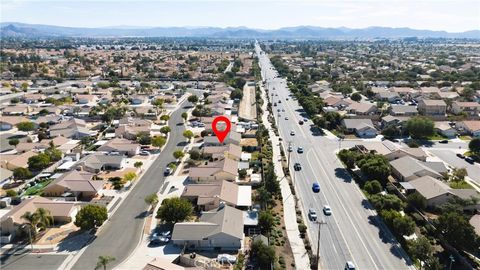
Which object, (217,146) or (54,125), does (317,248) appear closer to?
(217,146)

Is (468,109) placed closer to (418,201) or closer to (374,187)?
(374,187)

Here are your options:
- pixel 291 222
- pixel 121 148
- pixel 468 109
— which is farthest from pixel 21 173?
pixel 468 109

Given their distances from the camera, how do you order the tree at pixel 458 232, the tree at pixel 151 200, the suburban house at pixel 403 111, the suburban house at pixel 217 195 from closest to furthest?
the tree at pixel 458 232 < the tree at pixel 151 200 < the suburban house at pixel 217 195 < the suburban house at pixel 403 111

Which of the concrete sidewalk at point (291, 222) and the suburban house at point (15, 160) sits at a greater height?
the suburban house at point (15, 160)

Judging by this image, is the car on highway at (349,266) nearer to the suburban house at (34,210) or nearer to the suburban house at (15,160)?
Answer: the suburban house at (34,210)

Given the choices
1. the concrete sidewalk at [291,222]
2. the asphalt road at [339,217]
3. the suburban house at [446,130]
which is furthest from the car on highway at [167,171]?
the suburban house at [446,130]

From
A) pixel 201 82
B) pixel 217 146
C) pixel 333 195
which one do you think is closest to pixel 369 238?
pixel 333 195

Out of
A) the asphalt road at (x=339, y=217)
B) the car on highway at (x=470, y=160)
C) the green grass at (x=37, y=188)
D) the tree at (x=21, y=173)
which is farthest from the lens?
the car on highway at (x=470, y=160)
